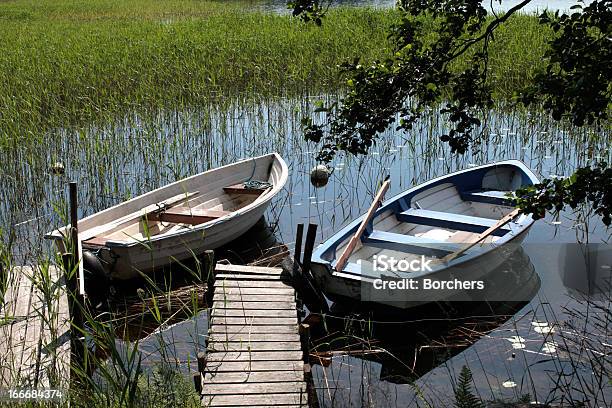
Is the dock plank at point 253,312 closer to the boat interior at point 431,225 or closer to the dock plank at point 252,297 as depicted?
the dock plank at point 252,297

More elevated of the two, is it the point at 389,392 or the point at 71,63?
the point at 71,63

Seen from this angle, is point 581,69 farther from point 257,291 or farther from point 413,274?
point 257,291

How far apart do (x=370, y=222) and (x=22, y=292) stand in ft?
10.6

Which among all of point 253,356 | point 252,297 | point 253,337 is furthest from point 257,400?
point 252,297

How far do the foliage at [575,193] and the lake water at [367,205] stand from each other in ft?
4.37

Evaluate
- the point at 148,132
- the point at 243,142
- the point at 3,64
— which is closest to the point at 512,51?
the point at 243,142

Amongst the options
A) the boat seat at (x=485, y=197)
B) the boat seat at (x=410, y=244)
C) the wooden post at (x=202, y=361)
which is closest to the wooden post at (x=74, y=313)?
the wooden post at (x=202, y=361)

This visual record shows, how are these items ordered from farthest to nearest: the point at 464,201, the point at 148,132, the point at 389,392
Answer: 1. the point at 148,132
2. the point at 464,201
3. the point at 389,392

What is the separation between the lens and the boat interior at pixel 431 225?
279 inches

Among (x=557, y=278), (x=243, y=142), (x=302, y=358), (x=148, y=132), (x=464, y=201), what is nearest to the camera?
(x=302, y=358)

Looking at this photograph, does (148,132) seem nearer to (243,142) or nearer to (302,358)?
(243,142)

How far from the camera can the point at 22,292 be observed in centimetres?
636

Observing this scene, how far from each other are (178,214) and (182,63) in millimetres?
6922

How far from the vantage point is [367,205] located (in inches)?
375
